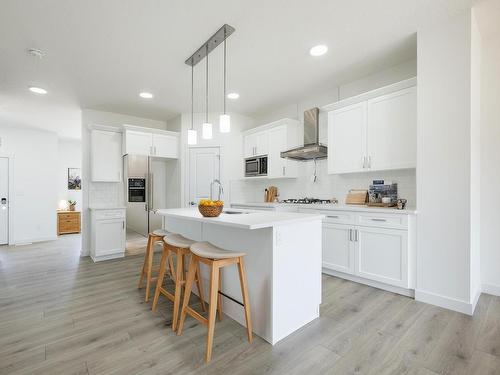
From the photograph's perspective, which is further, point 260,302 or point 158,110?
point 158,110

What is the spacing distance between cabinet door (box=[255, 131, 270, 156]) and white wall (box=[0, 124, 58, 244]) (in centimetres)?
505

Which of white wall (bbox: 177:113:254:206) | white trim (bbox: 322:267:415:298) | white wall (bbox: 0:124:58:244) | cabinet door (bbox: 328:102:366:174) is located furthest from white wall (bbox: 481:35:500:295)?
Answer: white wall (bbox: 0:124:58:244)

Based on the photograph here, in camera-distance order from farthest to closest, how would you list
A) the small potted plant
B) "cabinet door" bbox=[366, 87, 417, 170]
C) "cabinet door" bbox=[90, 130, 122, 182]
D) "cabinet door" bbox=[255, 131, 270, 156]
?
the small potted plant
"cabinet door" bbox=[255, 131, 270, 156]
"cabinet door" bbox=[90, 130, 122, 182]
"cabinet door" bbox=[366, 87, 417, 170]

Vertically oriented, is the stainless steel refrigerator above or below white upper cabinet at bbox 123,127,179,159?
below

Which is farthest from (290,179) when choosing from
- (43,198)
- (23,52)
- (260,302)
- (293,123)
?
(43,198)

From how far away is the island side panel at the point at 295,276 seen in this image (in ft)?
6.25

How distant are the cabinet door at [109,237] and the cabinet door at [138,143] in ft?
4.05

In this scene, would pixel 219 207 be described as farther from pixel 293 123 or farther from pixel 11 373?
pixel 293 123

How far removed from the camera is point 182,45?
2.71 m

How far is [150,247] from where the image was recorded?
9.41 feet

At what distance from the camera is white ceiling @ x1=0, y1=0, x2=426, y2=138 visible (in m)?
2.18

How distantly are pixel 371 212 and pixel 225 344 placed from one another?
2.06 meters

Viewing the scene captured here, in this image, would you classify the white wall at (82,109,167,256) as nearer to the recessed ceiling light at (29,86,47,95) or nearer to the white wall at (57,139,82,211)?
the recessed ceiling light at (29,86,47,95)

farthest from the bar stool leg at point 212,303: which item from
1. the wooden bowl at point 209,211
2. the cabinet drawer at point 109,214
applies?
the cabinet drawer at point 109,214
